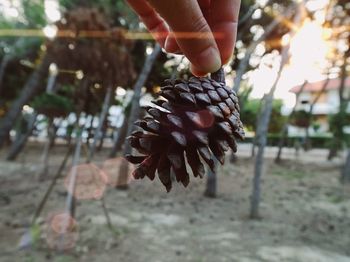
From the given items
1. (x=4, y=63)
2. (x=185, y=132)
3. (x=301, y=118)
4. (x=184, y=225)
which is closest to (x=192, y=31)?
(x=185, y=132)

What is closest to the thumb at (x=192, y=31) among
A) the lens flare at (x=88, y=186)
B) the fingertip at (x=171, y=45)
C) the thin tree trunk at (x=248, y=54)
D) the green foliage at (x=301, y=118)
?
the fingertip at (x=171, y=45)

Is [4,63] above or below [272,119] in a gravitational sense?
below

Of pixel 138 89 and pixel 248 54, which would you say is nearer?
pixel 248 54

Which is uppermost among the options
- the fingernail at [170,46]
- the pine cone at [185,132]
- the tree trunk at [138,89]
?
the tree trunk at [138,89]

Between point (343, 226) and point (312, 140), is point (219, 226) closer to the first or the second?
point (343, 226)

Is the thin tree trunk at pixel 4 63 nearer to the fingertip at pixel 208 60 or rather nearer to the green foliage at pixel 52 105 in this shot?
the green foliage at pixel 52 105

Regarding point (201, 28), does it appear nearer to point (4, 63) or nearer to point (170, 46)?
point (170, 46)
